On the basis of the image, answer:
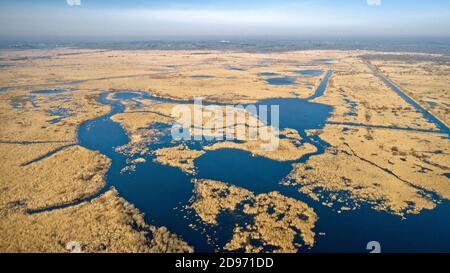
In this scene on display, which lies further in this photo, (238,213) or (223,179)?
(223,179)

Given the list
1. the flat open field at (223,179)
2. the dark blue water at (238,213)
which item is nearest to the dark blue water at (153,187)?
the dark blue water at (238,213)

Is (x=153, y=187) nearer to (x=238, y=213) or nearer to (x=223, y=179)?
(x=223, y=179)

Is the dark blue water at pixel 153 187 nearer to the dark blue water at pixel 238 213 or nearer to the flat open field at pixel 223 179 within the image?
the dark blue water at pixel 238 213

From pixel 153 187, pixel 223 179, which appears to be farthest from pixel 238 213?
pixel 153 187

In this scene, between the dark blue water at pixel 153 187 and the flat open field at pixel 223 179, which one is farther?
the dark blue water at pixel 153 187

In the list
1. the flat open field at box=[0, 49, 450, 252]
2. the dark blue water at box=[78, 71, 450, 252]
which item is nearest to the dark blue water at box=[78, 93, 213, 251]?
the dark blue water at box=[78, 71, 450, 252]
